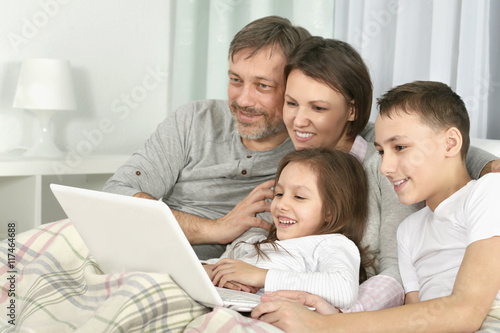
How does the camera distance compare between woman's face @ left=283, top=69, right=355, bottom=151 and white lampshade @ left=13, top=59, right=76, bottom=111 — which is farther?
white lampshade @ left=13, top=59, right=76, bottom=111

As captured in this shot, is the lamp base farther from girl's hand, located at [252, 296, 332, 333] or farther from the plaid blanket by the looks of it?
girl's hand, located at [252, 296, 332, 333]

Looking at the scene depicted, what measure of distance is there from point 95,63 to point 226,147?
1.57 metres

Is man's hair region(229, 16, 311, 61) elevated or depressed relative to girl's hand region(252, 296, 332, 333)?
elevated

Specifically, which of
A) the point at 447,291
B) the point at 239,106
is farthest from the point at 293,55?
the point at 447,291

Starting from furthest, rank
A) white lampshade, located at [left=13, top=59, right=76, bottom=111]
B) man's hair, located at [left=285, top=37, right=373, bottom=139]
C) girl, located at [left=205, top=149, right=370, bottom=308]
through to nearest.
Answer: white lampshade, located at [left=13, top=59, right=76, bottom=111]
man's hair, located at [left=285, top=37, right=373, bottom=139]
girl, located at [left=205, top=149, right=370, bottom=308]

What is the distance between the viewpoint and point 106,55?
3.26 m

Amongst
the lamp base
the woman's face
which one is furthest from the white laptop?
the lamp base

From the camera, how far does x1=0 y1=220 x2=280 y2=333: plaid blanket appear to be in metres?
1.04

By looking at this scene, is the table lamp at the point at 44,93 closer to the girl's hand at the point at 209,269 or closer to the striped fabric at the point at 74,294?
the striped fabric at the point at 74,294

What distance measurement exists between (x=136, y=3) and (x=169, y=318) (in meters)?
2.57

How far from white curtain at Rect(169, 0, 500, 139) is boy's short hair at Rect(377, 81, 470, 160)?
0.63 metres

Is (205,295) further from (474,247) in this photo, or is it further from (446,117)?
(446,117)

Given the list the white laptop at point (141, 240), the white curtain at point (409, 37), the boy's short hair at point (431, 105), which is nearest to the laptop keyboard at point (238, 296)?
the white laptop at point (141, 240)

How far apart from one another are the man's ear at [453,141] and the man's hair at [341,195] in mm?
263
